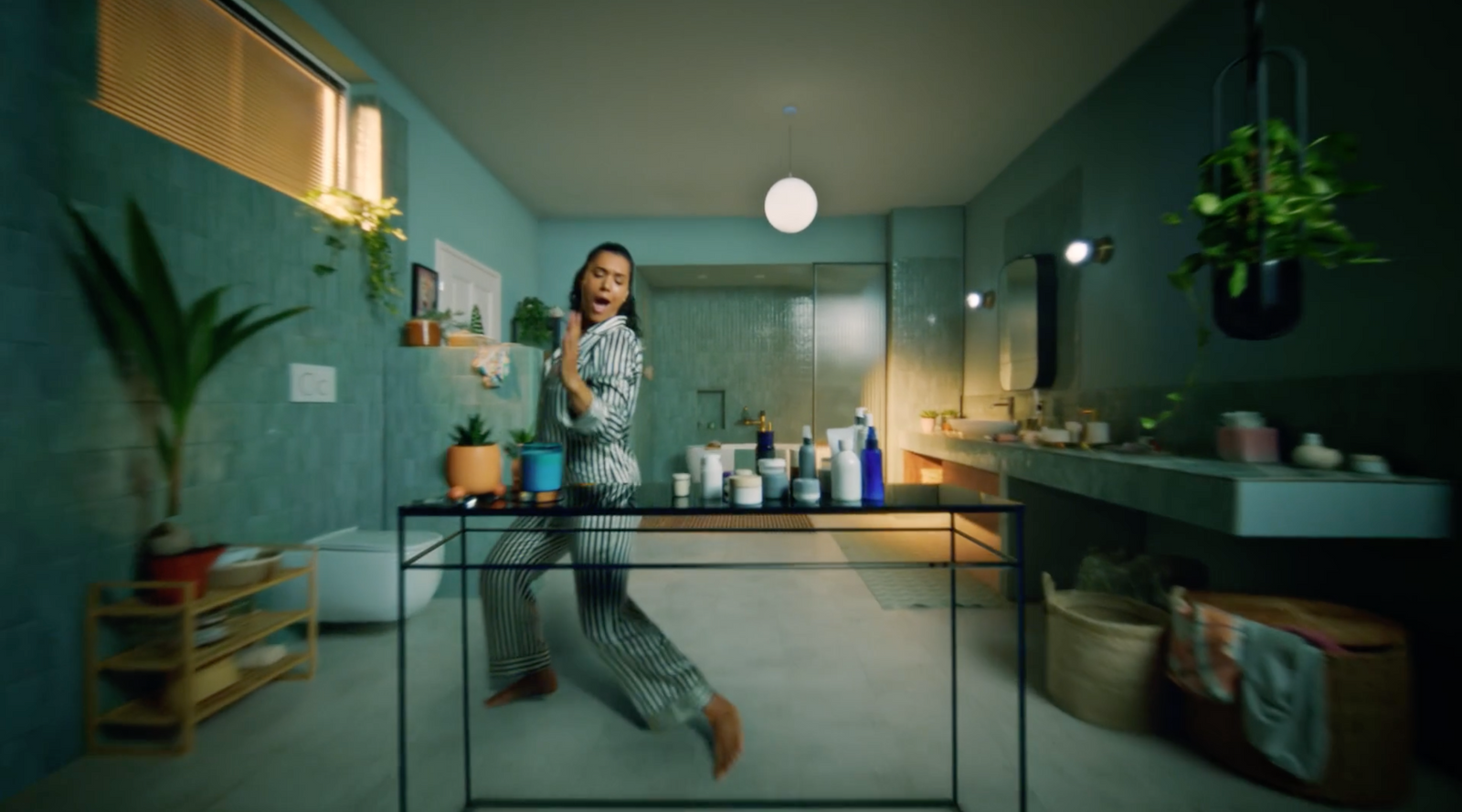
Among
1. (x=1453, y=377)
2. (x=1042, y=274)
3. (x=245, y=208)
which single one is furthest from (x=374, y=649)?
(x=1042, y=274)

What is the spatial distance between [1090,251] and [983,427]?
1.15m

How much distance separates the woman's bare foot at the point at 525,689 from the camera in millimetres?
2018

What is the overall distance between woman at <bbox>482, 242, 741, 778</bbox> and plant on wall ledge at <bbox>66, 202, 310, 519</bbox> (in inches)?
41.0

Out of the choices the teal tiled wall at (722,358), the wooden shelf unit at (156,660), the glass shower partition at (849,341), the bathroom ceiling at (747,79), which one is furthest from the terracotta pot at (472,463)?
the glass shower partition at (849,341)

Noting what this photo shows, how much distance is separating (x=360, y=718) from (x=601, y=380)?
53.3 inches

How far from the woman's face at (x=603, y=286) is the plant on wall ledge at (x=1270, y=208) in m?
1.51

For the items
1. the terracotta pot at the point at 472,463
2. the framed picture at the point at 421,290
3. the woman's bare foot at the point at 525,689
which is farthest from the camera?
the framed picture at the point at 421,290

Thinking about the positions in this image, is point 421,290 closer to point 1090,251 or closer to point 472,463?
point 472,463

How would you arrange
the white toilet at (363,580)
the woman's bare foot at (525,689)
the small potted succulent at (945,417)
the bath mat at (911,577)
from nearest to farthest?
the woman's bare foot at (525,689)
the white toilet at (363,580)
the bath mat at (911,577)
the small potted succulent at (945,417)

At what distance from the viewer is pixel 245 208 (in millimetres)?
2225

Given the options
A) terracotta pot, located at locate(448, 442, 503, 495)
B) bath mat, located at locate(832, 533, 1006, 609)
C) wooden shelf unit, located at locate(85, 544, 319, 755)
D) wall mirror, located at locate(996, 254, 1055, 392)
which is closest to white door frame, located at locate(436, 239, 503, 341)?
terracotta pot, located at locate(448, 442, 503, 495)

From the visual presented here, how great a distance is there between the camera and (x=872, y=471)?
4.86ft

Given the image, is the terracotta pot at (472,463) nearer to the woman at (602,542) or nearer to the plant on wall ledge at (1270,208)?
the woman at (602,542)

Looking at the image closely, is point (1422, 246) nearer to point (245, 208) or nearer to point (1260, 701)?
point (1260, 701)
